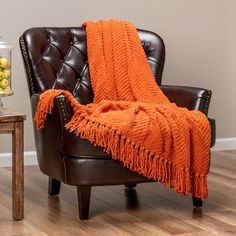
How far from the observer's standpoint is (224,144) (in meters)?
5.09

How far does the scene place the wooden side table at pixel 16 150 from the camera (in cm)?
303

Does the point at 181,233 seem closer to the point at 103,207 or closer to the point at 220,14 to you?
the point at 103,207

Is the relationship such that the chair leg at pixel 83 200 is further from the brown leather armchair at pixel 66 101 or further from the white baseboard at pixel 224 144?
the white baseboard at pixel 224 144

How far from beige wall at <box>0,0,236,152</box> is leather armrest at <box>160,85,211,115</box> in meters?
1.11

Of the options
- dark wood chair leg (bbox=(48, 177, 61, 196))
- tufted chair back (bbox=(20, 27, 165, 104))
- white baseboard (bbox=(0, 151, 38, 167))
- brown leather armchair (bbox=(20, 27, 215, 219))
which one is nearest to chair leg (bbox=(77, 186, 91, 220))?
brown leather armchair (bbox=(20, 27, 215, 219))

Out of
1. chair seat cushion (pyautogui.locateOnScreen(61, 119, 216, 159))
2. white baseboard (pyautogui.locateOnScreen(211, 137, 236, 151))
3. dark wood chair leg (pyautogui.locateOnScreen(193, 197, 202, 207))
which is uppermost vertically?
chair seat cushion (pyautogui.locateOnScreen(61, 119, 216, 159))

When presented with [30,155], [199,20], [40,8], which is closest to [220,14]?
[199,20]

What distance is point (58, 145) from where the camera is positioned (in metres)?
3.13

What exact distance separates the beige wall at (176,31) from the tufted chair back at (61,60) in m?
0.67

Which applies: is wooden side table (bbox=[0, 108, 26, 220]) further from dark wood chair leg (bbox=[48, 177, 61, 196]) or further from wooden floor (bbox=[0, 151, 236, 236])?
dark wood chair leg (bbox=[48, 177, 61, 196])

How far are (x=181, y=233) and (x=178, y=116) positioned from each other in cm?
59

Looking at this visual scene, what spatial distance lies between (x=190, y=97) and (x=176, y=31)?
1.43 m

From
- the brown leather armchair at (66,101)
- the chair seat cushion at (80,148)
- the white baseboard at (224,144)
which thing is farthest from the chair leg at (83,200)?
the white baseboard at (224,144)

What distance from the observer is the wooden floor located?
9.68 ft
